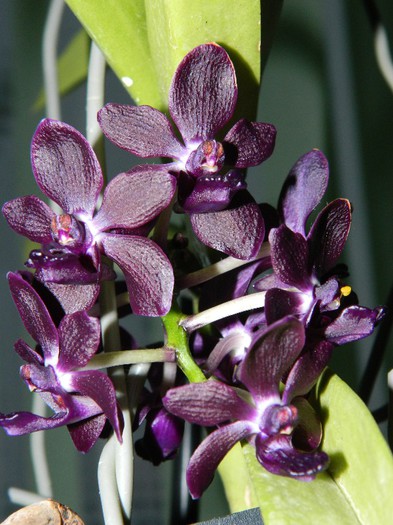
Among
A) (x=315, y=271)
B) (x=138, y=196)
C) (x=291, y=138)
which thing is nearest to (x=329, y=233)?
(x=315, y=271)

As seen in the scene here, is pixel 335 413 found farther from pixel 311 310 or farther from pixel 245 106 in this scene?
pixel 245 106

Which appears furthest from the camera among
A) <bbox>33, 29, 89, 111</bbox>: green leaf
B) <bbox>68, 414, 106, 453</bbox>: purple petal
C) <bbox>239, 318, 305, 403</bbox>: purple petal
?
<bbox>33, 29, 89, 111</bbox>: green leaf

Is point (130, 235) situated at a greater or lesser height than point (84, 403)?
greater

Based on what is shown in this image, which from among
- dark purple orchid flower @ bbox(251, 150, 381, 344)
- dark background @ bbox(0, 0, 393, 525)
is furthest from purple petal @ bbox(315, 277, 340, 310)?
dark background @ bbox(0, 0, 393, 525)

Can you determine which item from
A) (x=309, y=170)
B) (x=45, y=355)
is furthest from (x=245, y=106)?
(x=45, y=355)


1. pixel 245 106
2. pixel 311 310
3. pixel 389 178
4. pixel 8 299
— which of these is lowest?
pixel 8 299

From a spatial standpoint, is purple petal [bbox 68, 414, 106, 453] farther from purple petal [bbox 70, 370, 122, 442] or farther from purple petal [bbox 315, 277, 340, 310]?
purple petal [bbox 315, 277, 340, 310]
